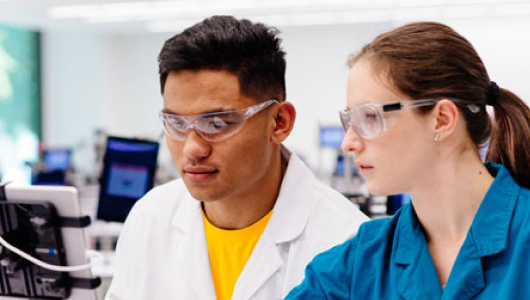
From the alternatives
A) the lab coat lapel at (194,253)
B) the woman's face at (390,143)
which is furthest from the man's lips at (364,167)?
the lab coat lapel at (194,253)

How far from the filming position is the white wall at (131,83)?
1106cm

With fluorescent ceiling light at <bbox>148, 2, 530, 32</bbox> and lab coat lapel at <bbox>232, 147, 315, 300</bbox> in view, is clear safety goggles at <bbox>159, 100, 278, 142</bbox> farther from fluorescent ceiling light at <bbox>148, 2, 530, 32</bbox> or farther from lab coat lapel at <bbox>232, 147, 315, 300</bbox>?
fluorescent ceiling light at <bbox>148, 2, 530, 32</bbox>

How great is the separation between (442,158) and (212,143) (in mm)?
611

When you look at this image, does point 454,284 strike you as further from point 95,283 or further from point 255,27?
point 95,283

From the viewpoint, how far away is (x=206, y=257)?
170 centimetres

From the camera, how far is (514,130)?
120 centimetres

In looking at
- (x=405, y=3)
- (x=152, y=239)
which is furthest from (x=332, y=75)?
(x=152, y=239)

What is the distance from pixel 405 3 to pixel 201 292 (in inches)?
298

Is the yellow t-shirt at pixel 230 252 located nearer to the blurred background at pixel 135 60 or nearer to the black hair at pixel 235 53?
the black hair at pixel 235 53

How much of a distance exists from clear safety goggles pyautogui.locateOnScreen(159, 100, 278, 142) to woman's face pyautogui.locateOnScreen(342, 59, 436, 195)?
16.6 inches

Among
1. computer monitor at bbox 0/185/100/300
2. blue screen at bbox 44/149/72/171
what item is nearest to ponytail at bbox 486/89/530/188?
computer monitor at bbox 0/185/100/300

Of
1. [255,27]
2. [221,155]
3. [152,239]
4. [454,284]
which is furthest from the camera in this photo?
[152,239]

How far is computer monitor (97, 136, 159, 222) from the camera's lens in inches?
114

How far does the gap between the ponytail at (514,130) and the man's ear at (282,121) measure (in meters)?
0.61
